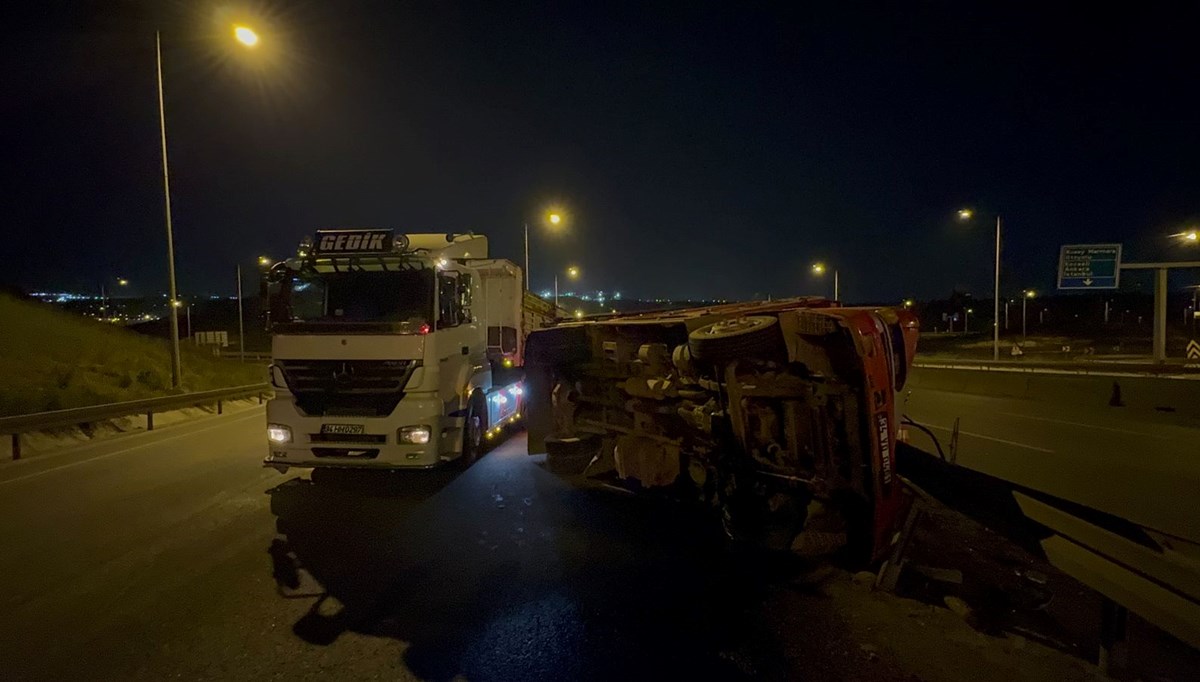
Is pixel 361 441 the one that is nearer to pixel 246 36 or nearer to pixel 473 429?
pixel 473 429

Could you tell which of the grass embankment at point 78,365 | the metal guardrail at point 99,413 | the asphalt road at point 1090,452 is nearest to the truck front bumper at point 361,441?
the asphalt road at point 1090,452

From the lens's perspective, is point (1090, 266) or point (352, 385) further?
point (1090, 266)

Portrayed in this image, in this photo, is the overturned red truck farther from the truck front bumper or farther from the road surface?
the truck front bumper

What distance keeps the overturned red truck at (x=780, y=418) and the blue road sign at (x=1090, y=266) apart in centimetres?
2783

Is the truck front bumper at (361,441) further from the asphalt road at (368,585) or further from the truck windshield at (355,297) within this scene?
the truck windshield at (355,297)

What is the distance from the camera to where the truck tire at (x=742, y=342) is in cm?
520

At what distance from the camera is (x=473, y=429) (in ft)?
30.3

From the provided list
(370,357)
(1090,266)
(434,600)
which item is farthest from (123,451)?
(1090,266)

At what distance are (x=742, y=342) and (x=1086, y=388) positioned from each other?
17684 mm

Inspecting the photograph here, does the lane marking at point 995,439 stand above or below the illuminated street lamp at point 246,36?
below

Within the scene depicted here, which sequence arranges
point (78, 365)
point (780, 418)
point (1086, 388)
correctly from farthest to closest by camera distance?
point (78, 365) → point (1086, 388) → point (780, 418)

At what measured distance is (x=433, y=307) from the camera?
26.5 feet

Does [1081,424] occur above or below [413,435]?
below

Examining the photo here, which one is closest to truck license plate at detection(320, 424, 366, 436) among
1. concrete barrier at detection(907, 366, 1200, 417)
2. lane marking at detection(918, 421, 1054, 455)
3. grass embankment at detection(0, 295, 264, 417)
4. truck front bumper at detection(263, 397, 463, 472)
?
truck front bumper at detection(263, 397, 463, 472)
